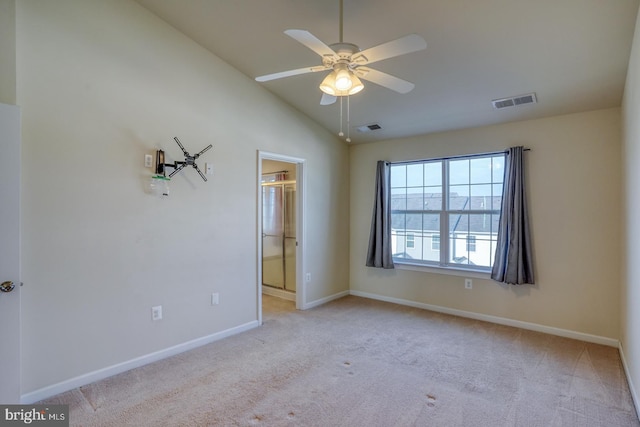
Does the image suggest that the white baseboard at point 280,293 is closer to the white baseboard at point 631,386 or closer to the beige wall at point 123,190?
the beige wall at point 123,190

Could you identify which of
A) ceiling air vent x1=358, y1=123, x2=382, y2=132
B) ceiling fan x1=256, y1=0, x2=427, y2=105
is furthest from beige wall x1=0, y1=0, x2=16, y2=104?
ceiling air vent x1=358, y1=123, x2=382, y2=132

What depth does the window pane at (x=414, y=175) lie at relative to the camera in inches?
185

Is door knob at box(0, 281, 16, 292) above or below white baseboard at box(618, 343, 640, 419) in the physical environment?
above

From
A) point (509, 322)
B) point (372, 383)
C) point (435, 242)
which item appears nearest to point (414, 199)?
point (435, 242)

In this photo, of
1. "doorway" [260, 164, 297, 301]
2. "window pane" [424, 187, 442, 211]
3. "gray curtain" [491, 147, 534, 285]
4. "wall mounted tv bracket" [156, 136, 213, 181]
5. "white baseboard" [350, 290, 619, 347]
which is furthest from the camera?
"doorway" [260, 164, 297, 301]

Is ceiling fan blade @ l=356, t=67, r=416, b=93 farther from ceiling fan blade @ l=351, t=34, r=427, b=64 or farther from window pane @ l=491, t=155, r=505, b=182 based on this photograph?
window pane @ l=491, t=155, r=505, b=182

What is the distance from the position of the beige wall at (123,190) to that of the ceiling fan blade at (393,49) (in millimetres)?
2006

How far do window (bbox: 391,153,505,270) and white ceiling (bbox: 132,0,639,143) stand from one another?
0.75 meters

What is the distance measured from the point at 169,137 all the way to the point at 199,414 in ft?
7.70

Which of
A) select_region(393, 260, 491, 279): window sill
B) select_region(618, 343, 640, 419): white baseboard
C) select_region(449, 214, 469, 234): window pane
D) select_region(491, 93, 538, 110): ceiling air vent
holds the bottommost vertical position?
select_region(618, 343, 640, 419): white baseboard

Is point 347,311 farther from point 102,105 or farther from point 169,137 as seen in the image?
point 102,105

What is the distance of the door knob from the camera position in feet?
6.80

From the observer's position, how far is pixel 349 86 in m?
2.12

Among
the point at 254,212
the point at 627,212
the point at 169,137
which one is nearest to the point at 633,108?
the point at 627,212
